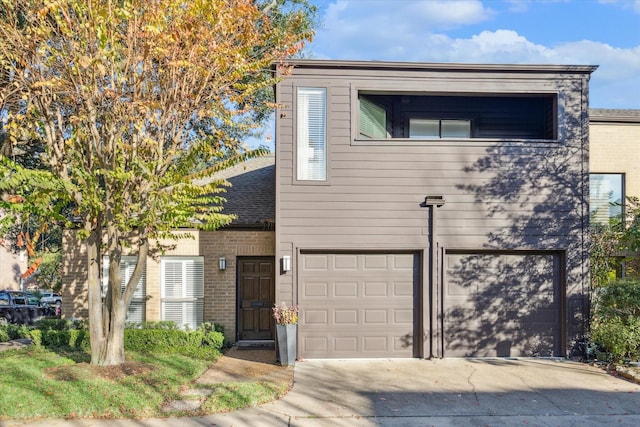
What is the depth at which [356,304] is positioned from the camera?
9.71 m

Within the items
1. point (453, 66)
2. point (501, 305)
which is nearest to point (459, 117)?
point (453, 66)

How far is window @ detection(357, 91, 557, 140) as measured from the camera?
11125 mm

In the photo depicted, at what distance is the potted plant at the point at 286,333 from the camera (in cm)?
900

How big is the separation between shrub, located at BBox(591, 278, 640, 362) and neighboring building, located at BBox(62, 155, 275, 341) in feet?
23.0

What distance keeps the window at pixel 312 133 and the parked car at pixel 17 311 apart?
13166 millimetres

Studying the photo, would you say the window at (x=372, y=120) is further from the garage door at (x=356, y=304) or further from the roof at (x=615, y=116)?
the roof at (x=615, y=116)

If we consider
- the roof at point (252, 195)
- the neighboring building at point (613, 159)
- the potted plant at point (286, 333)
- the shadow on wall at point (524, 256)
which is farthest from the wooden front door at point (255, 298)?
the neighboring building at point (613, 159)

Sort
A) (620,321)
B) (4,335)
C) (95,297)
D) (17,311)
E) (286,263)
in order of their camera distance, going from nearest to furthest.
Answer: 1. (95,297)
2. (620,321)
3. (286,263)
4. (4,335)
5. (17,311)

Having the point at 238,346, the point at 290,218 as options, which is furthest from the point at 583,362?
the point at 238,346

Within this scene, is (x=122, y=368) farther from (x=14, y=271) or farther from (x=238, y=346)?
(x=14, y=271)

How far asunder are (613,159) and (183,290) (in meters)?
11.0

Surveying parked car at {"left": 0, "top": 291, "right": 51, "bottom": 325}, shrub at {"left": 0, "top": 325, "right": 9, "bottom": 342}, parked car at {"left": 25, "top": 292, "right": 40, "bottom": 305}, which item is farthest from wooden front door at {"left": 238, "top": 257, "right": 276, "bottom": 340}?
parked car at {"left": 25, "top": 292, "right": 40, "bottom": 305}

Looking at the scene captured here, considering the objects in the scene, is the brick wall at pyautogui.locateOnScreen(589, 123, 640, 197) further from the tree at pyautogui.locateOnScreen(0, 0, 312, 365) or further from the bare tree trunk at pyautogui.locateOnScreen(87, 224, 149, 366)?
the bare tree trunk at pyautogui.locateOnScreen(87, 224, 149, 366)

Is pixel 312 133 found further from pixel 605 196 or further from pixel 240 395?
pixel 605 196
